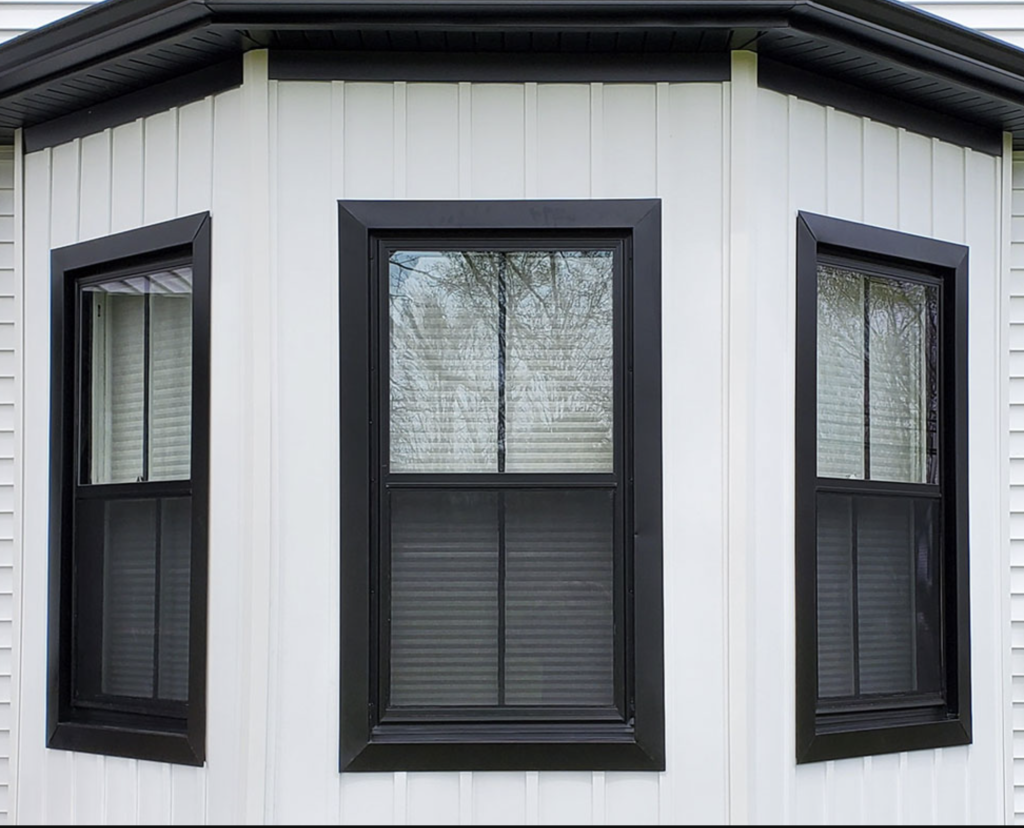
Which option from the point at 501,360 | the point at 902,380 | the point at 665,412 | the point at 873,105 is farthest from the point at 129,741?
the point at 873,105

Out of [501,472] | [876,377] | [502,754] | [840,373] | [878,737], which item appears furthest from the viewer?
[876,377]

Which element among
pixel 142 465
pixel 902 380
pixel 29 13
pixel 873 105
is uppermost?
pixel 29 13

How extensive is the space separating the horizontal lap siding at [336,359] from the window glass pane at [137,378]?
1.97ft

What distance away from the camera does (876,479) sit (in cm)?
426

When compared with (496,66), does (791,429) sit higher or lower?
lower

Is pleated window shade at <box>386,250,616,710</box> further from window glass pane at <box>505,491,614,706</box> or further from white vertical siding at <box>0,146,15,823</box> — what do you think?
white vertical siding at <box>0,146,15,823</box>

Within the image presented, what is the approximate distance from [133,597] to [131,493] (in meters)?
0.37

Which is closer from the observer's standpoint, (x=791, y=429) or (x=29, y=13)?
(x=791, y=429)

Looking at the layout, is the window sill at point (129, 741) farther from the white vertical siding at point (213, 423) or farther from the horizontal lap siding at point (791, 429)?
the horizontal lap siding at point (791, 429)

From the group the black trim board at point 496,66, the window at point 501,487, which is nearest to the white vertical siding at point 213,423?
the black trim board at point 496,66

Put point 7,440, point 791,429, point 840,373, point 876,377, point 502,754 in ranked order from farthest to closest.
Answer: point 7,440, point 876,377, point 840,373, point 791,429, point 502,754

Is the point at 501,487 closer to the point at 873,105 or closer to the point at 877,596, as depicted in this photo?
the point at 877,596

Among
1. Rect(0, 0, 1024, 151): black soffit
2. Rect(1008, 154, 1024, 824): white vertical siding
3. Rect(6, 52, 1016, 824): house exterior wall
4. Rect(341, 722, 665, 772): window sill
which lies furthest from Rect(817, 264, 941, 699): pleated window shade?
Rect(341, 722, 665, 772): window sill

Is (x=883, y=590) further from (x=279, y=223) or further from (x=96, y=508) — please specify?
(x=96, y=508)
